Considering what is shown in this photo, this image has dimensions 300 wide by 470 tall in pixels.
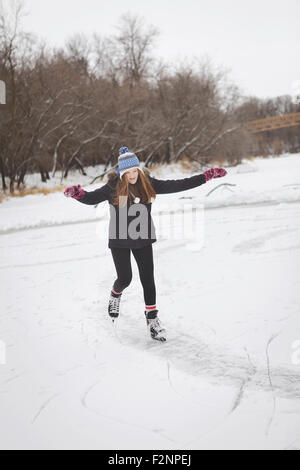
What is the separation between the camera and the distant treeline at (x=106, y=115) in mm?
15703

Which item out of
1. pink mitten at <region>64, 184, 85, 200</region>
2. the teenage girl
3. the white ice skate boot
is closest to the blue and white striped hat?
the teenage girl

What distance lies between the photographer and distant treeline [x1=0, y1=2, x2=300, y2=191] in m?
15.7

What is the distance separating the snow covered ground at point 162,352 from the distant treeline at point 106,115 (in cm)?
1106

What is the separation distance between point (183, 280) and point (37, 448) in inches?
113

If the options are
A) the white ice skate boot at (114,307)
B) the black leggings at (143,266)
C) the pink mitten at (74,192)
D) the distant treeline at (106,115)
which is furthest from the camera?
the distant treeline at (106,115)

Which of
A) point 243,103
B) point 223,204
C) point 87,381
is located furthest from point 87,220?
point 243,103

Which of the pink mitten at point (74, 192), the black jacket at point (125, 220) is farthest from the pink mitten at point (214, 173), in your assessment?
the pink mitten at point (74, 192)

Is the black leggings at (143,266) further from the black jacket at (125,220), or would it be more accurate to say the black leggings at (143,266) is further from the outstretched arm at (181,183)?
the outstretched arm at (181,183)

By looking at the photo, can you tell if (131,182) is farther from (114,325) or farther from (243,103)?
(243,103)

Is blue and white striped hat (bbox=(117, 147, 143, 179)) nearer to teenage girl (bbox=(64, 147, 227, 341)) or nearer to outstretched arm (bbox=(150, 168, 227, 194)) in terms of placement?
teenage girl (bbox=(64, 147, 227, 341))

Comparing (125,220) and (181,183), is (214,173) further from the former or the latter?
(125,220)

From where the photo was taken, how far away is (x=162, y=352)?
3004 millimetres

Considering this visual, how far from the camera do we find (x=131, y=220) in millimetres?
3219

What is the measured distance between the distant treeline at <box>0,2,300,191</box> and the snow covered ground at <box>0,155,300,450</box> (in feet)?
36.3
